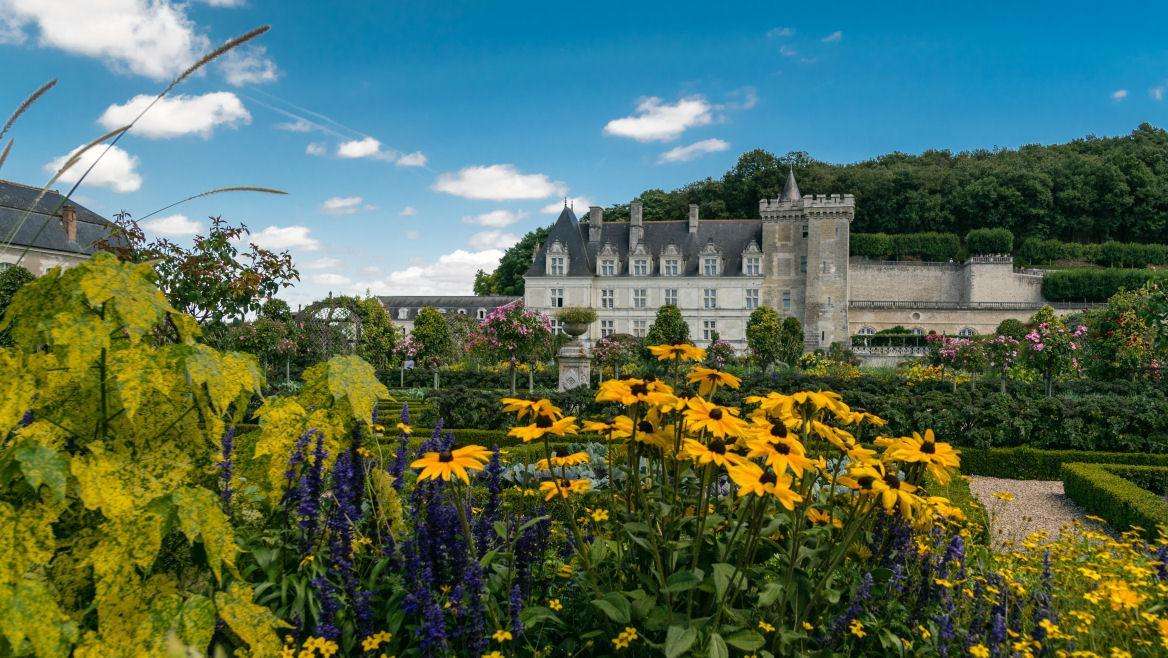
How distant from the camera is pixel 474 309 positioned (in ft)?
161

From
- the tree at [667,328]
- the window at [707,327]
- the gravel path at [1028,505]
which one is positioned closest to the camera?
the gravel path at [1028,505]

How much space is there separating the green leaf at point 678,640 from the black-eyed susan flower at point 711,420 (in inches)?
22.4

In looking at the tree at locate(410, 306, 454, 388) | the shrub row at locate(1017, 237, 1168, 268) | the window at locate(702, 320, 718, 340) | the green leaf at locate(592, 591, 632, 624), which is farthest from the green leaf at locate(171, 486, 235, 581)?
the shrub row at locate(1017, 237, 1168, 268)

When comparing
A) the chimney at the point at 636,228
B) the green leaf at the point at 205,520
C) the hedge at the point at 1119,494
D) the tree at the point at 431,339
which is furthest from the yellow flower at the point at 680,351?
the chimney at the point at 636,228

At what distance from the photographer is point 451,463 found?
203 centimetres

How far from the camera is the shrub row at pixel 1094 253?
46.7m

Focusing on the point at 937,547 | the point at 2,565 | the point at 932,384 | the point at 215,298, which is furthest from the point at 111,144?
the point at 932,384

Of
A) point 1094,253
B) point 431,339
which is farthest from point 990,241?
point 431,339

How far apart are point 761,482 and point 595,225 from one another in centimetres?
3680

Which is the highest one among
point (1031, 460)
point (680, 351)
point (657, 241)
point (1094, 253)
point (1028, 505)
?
point (657, 241)

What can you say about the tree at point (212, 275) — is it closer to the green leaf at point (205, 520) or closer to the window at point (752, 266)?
the green leaf at point (205, 520)

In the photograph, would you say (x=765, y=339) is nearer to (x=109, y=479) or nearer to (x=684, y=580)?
(x=684, y=580)

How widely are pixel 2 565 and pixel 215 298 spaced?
10.0 meters

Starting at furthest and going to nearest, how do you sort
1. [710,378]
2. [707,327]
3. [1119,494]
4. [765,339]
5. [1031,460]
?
[707,327] → [765,339] → [1031,460] → [1119,494] → [710,378]
